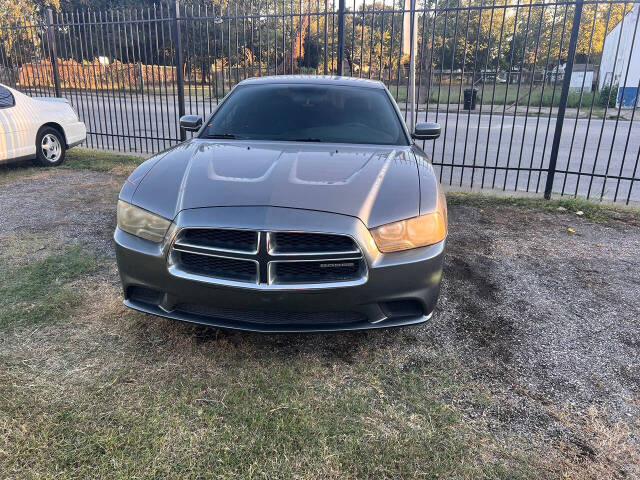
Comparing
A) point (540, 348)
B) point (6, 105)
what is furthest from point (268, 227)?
point (6, 105)

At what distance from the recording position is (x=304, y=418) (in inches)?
90.9

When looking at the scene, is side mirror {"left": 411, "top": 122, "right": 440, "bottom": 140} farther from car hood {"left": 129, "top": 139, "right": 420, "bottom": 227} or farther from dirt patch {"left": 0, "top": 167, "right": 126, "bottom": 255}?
dirt patch {"left": 0, "top": 167, "right": 126, "bottom": 255}

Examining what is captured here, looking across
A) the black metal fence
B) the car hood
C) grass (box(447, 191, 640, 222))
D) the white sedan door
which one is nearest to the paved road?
the black metal fence

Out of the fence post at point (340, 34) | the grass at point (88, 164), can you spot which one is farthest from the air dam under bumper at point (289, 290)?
the grass at point (88, 164)

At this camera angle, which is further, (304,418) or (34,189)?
(34,189)

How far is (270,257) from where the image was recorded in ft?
7.87

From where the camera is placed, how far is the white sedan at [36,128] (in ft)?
22.9

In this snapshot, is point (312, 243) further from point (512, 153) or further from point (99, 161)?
point (512, 153)

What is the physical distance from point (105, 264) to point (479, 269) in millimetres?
3329

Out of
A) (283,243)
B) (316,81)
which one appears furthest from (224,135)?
(283,243)

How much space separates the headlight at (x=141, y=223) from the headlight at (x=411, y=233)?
1166mm

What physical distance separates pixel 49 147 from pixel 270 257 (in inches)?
288

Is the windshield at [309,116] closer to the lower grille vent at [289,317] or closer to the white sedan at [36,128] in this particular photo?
Result: the lower grille vent at [289,317]

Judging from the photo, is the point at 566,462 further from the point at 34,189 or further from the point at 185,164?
the point at 34,189
